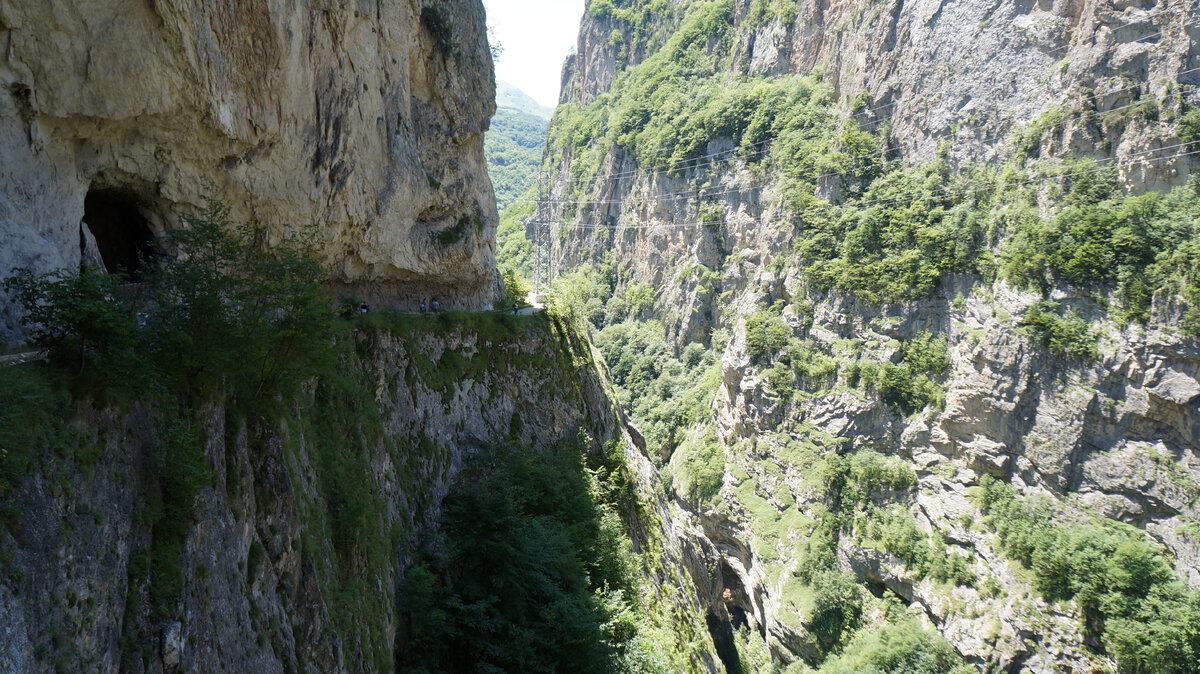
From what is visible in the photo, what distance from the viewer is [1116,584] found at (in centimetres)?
3275

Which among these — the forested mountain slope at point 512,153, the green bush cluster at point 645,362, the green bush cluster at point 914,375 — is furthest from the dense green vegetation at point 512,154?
the green bush cluster at point 914,375

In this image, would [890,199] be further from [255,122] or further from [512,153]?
[512,153]

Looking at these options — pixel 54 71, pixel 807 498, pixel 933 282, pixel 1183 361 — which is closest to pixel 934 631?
pixel 807 498

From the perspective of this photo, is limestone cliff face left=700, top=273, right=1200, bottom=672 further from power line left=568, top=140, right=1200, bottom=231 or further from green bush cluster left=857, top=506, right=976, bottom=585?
power line left=568, top=140, right=1200, bottom=231

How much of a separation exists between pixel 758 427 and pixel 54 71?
49149mm

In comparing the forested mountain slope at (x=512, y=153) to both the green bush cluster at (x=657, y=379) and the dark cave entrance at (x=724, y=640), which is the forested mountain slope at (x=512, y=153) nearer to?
the green bush cluster at (x=657, y=379)

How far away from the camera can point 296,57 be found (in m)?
13.3

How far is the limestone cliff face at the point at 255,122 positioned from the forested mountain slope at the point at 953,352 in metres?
12.9

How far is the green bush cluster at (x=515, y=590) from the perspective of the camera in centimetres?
1320

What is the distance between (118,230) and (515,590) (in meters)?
11.0

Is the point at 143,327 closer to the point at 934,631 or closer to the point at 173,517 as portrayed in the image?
the point at 173,517

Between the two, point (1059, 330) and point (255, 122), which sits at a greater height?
point (255, 122)

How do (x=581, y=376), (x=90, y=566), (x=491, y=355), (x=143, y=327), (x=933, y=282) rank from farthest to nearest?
(x=933, y=282), (x=581, y=376), (x=491, y=355), (x=143, y=327), (x=90, y=566)

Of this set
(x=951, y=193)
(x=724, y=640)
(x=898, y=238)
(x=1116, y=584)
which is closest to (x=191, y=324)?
(x=1116, y=584)
